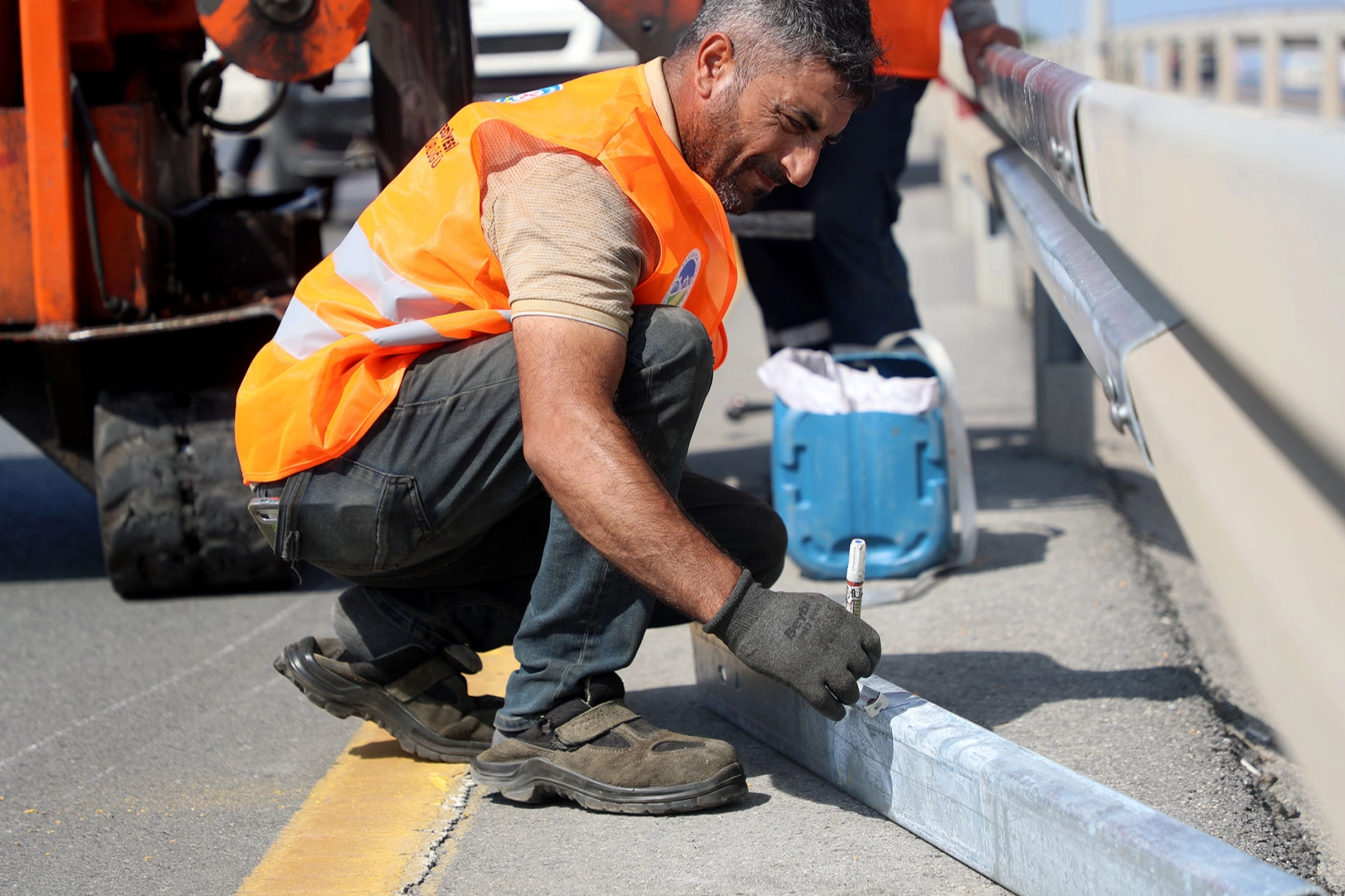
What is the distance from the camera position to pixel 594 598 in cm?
227

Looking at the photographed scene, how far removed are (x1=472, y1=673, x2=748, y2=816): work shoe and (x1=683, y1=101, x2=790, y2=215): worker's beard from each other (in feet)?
2.88

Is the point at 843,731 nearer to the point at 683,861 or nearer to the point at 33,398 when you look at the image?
the point at 683,861

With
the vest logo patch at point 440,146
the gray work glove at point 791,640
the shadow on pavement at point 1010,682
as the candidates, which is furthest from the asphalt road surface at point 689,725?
the vest logo patch at point 440,146

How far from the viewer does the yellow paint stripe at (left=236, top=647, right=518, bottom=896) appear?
2076 millimetres

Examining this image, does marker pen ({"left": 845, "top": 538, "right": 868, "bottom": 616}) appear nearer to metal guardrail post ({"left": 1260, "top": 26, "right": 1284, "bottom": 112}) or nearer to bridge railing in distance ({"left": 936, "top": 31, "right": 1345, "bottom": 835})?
bridge railing in distance ({"left": 936, "top": 31, "right": 1345, "bottom": 835})

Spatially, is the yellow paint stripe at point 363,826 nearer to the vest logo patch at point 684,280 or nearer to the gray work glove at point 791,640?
the gray work glove at point 791,640

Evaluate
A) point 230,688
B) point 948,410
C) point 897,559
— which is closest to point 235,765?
point 230,688

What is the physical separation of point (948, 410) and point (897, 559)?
42 cm

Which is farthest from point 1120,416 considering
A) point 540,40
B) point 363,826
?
point 540,40

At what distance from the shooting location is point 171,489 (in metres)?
3.66

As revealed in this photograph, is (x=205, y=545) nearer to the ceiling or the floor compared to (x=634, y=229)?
nearer to the floor

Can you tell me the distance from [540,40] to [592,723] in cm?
859

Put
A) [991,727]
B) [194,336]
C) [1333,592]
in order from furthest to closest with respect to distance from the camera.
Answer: [194,336] < [991,727] < [1333,592]

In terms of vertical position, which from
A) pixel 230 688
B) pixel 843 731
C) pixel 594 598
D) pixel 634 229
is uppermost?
pixel 634 229
